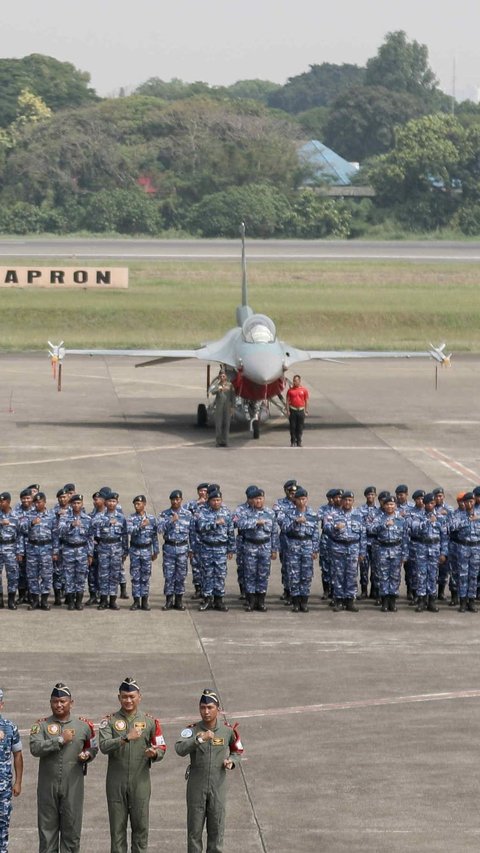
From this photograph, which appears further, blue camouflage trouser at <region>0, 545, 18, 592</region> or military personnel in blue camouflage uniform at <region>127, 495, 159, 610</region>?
military personnel in blue camouflage uniform at <region>127, 495, 159, 610</region>

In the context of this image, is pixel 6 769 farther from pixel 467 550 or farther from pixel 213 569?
pixel 467 550

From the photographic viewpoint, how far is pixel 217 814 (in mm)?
11438

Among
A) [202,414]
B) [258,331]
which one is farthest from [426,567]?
[202,414]

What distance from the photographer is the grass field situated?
57.5 metres

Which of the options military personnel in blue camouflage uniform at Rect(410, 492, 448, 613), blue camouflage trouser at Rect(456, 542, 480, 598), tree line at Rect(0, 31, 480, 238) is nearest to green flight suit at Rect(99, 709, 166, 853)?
military personnel in blue camouflage uniform at Rect(410, 492, 448, 613)

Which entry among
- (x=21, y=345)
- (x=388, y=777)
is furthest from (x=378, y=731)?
(x=21, y=345)

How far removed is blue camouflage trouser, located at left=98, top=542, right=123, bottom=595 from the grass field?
33.7 meters

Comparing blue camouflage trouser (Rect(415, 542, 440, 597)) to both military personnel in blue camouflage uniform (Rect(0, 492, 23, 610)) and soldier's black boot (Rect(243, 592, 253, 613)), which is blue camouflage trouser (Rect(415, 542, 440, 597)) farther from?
military personnel in blue camouflage uniform (Rect(0, 492, 23, 610))

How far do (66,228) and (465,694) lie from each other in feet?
272

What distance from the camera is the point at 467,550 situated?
19859mm

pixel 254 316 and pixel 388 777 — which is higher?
pixel 254 316

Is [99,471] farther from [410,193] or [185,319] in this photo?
[410,193]

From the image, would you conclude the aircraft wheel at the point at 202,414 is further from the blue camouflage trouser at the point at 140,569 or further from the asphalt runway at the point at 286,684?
the blue camouflage trouser at the point at 140,569

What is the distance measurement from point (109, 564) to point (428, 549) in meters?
4.09
